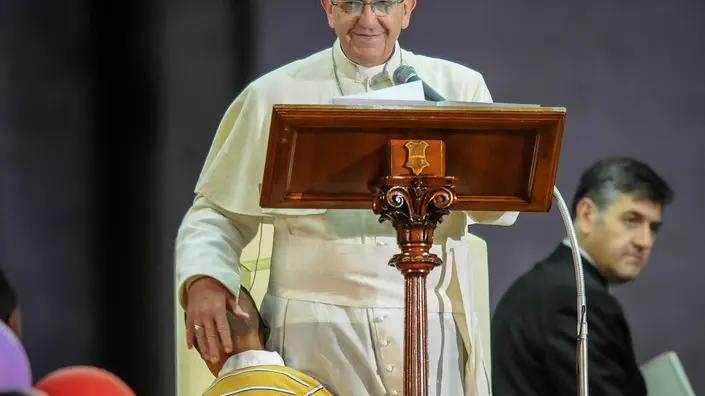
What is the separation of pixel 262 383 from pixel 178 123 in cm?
168

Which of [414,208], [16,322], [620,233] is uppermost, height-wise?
[620,233]

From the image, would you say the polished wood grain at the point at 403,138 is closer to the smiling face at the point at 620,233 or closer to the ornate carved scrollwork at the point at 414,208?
the ornate carved scrollwork at the point at 414,208

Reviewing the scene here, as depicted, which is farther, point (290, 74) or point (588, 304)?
point (588, 304)

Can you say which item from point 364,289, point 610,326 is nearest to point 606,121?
point 610,326

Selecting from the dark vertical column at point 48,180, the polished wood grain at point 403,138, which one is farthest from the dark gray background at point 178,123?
the polished wood grain at point 403,138

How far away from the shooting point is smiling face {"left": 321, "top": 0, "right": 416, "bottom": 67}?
9.09ft

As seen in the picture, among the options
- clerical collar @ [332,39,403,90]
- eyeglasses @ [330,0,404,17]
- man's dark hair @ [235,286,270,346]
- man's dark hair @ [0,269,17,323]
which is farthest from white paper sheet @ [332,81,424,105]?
man's dark hair @ [0,269,17,323]

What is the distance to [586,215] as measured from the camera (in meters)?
4.26

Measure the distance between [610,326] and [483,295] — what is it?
709 mm

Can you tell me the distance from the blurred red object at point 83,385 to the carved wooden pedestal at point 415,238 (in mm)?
568

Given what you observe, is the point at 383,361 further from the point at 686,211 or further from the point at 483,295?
the point at 686,211

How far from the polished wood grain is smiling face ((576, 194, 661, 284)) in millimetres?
1770

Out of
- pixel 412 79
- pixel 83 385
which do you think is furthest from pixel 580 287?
pixel 83 385

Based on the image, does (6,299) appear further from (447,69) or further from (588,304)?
(588,304)
